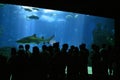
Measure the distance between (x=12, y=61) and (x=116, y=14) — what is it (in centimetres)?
595

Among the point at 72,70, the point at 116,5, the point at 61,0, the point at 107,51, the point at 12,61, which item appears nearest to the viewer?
the point at 12,61

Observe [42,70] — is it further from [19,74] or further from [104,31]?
[104,31]

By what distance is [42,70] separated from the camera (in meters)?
6.23

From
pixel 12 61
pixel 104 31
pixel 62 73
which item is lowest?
pixel 62 73

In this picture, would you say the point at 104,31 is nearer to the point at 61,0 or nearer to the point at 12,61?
the point at 61,0

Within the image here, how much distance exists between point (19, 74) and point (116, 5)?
5.05 m

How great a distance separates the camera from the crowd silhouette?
19.0 ft

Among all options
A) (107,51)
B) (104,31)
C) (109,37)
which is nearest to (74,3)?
(107,51)

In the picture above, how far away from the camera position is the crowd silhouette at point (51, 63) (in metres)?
5.80

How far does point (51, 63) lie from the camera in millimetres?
6375

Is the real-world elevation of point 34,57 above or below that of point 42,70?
above

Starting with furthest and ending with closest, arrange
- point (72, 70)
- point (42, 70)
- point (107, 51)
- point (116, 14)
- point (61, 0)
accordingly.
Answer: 1. point (116, 14)
2. point (61, 0)
3. point (107, 51)
4. point (72, 70)
5. point (42, 70)

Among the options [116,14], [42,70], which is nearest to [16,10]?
[116,14]

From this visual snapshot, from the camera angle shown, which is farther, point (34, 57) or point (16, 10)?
point (16, 10)
